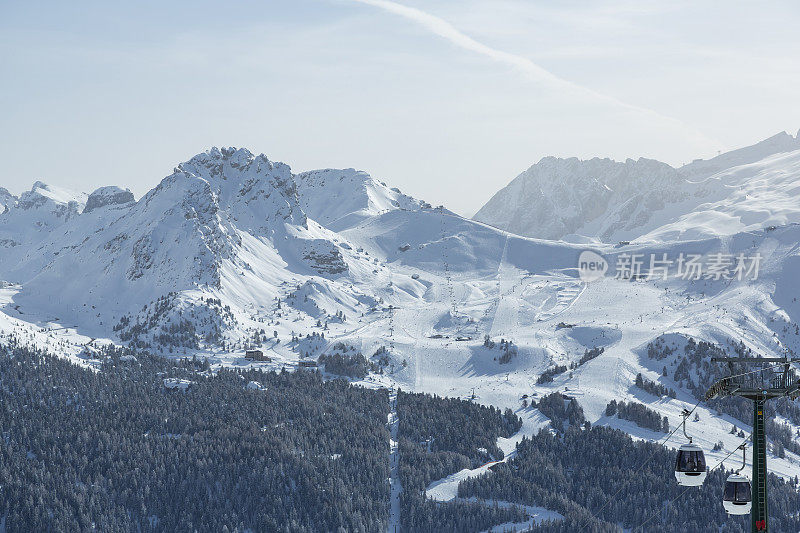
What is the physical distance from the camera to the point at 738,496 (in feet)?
144

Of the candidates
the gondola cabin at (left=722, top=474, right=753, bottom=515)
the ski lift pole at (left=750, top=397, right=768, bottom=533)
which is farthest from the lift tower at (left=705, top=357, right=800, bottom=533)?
the gondola cabin at (left=722, top=474, right=753, bottom=515)

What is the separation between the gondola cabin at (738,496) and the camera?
43438 mm

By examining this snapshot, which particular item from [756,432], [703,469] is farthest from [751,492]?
[756,432]

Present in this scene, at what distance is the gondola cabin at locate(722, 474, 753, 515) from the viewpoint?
1710 inches

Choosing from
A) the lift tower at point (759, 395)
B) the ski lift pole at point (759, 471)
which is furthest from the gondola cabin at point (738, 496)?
the lift tower at point (759, 395)

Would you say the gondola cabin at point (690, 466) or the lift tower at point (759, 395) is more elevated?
the lift tower at point (759, 395)

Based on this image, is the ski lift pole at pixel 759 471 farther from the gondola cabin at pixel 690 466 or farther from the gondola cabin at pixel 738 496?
the gondola cabin at pixel 690 466

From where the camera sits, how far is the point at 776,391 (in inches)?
1545

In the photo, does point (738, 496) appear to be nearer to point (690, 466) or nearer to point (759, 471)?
point (690, 466)

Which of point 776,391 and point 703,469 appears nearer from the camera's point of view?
point 776,391

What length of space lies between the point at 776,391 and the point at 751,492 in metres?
7.42

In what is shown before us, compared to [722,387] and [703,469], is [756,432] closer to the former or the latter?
[722,387]

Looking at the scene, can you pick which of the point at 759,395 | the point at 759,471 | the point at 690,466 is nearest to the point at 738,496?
the point at 690,466

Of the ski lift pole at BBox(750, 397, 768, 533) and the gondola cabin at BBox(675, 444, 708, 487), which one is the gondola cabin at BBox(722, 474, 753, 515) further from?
the gondola cabin at BBox(675, 444, 708, 487)
